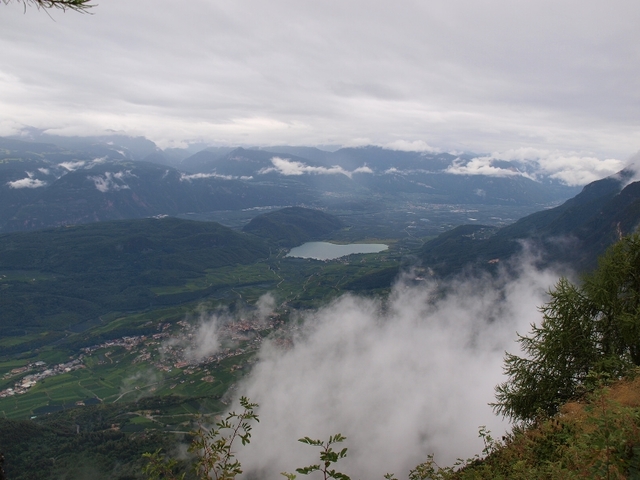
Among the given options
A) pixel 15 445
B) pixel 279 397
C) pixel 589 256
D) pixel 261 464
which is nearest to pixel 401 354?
pixel 279 397

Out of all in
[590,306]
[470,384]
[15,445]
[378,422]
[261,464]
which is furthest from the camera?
[470,384]

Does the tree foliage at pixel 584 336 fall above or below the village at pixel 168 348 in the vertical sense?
above

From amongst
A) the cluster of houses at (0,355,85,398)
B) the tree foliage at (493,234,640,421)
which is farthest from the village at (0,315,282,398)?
the tree foliage at (493,234,640,421)

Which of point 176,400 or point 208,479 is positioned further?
point 176,400

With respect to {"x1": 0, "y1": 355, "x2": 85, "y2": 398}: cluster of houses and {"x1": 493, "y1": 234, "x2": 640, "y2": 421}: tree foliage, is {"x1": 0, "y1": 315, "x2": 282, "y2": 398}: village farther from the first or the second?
{"x1": 493, "y1": 234, "x2": 640, "y2": 421}: tree foliage

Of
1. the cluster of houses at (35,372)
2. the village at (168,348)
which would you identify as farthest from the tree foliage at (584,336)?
the cluster of houses at (35,372)

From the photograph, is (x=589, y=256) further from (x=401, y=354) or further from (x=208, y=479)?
(x=208, y=479)

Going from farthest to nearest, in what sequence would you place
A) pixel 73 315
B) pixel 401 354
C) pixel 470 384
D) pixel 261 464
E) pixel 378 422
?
1. pixel 73 315
2. pixel 401 354
3. pixel 470 384
4. pixel 378 422
5. pixel 261 464

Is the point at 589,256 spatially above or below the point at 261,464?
above

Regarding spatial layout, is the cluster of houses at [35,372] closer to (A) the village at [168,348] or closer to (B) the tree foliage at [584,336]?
(A) the village at [168,348]
